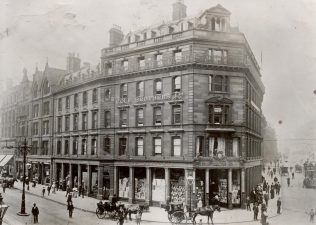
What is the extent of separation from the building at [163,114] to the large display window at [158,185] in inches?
2.0

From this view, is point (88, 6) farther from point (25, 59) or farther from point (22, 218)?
point (22, 218)

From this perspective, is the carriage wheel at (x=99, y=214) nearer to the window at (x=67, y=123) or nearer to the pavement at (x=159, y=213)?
the pavement at (x=159, y=213)

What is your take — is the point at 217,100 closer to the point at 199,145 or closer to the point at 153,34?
the point at 199,145

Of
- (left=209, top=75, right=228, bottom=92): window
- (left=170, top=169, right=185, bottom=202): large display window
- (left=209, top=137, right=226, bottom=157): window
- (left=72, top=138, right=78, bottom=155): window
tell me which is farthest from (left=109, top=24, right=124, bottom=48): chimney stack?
(left=170, top=169, right=185, bottom=202): large display window

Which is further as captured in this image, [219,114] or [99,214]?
→ [219,114]

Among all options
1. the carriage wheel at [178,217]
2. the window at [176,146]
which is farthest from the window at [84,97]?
the carriage wheel at [178,217]

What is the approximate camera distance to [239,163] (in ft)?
64.7

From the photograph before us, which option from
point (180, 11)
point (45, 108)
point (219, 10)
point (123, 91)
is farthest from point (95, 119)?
point (219, 10)

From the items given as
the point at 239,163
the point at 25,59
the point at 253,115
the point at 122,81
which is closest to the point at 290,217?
the point at 239,163

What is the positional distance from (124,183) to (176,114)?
4535mm

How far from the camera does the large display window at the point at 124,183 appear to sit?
1980 cm

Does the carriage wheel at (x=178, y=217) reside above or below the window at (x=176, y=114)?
below

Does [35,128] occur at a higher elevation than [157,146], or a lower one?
higher

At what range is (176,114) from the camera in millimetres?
19328
